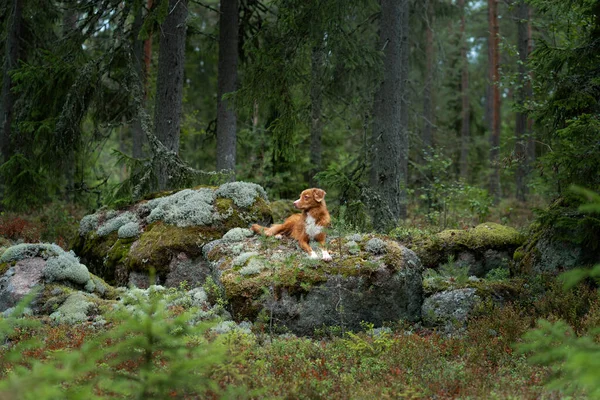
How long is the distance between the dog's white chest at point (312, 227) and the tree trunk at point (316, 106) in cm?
284

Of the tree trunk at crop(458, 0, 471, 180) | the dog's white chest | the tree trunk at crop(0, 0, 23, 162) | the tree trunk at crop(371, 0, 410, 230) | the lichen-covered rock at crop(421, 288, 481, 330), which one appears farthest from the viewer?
the tree trunk at crop(458, 0, 471, 180)

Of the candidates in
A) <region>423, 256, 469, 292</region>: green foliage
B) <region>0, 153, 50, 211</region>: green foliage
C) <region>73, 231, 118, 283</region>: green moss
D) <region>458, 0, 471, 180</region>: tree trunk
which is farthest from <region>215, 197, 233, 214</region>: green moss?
<region>458, 0, 471, 180</region>: tree trunk

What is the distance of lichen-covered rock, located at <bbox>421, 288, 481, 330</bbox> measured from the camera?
27.1 feet

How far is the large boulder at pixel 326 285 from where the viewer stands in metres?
8.08

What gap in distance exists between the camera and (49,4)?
15883 millimetres

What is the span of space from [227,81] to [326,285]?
836cm

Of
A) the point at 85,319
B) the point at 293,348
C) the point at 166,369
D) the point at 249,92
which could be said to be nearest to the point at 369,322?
the point at 293,348

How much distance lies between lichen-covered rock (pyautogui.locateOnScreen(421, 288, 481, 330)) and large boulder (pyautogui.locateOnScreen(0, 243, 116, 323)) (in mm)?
5397

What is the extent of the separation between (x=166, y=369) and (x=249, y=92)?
7925 mm

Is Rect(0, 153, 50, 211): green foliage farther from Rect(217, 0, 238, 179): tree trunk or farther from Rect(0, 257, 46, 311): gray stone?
Rect(0, 257, 46, 311): gray stone

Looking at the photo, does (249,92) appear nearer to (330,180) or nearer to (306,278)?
(330,180)

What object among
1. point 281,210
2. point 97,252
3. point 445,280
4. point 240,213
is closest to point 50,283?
point 97,252

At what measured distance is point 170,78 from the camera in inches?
524

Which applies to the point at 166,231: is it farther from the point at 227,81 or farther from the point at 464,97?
the point at 464,97
